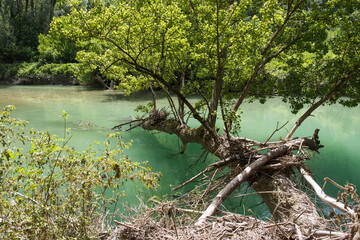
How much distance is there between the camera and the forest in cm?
275

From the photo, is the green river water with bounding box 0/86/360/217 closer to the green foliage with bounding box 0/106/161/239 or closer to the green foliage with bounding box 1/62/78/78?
the green foliage with bounding box 0/106/161/239

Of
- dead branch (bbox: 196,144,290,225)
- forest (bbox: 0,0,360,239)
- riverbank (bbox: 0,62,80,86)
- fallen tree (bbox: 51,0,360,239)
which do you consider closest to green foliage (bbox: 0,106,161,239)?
forest (bbox: 0,0,360,239)

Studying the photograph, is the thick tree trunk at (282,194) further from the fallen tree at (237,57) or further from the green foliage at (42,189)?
the green foliage at (42,189)

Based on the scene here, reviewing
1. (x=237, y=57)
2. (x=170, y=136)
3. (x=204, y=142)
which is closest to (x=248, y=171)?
(x=237, y=57)

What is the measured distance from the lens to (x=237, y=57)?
6496mm

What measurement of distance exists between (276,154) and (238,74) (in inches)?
109

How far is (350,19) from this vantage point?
7129mm

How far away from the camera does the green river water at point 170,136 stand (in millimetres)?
8448

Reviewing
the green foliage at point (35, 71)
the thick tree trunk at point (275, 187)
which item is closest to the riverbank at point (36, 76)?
the green foliage at point (35, 71)

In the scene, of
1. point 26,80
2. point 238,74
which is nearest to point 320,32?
point 238,74

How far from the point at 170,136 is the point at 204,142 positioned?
4.91m

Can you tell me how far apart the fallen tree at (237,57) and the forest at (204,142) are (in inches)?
1.1

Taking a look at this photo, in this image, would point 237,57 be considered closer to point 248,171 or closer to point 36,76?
point 248,171

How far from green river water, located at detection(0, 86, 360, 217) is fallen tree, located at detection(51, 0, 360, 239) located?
93 cm
